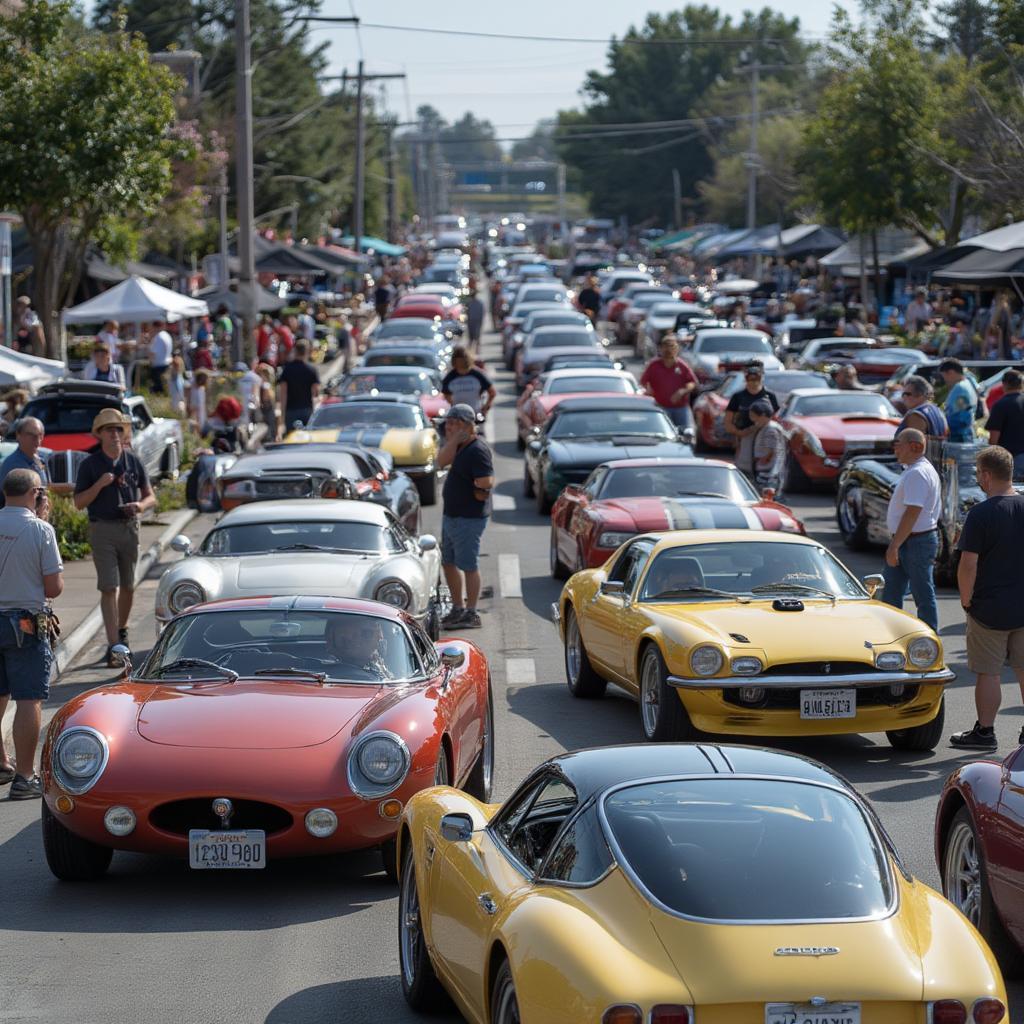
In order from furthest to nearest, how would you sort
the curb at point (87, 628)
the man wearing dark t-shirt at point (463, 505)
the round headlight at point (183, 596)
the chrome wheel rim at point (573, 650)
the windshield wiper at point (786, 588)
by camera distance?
the man wearing dark t-shirt at point (463, 505) < the curb at point (87, 628) < the round headlight at point (183, 596) < the chrome wheel rim at point (573, 650) < the windshield wiper at point (786, 588)

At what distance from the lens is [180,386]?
30.0 metres

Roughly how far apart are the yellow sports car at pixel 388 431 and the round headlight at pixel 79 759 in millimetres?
13259

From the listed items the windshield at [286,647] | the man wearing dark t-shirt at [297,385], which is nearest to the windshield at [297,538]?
the windshield at [286,647]

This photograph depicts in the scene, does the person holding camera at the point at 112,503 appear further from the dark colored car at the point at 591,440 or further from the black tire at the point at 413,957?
the dark colored car at the point at 591,440

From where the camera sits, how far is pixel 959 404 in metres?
20.1

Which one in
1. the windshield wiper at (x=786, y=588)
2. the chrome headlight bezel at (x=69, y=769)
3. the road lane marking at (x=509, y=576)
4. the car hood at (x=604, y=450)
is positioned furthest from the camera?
the car hood at (x=604, y=450)

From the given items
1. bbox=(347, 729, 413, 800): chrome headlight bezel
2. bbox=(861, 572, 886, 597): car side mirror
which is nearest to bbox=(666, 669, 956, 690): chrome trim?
bbox=(861, 572, 886, 597): car side mirror

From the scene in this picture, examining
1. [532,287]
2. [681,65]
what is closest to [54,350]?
[532,287]

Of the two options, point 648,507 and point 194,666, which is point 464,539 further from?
point 194,666

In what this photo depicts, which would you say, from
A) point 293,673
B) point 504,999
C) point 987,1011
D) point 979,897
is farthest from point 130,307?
point 987,1011

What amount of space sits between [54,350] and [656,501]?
499 inches

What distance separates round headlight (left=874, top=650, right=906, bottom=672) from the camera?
1054 cm

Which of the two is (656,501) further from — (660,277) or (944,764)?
(660,277)

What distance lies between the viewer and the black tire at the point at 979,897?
6.81 m
